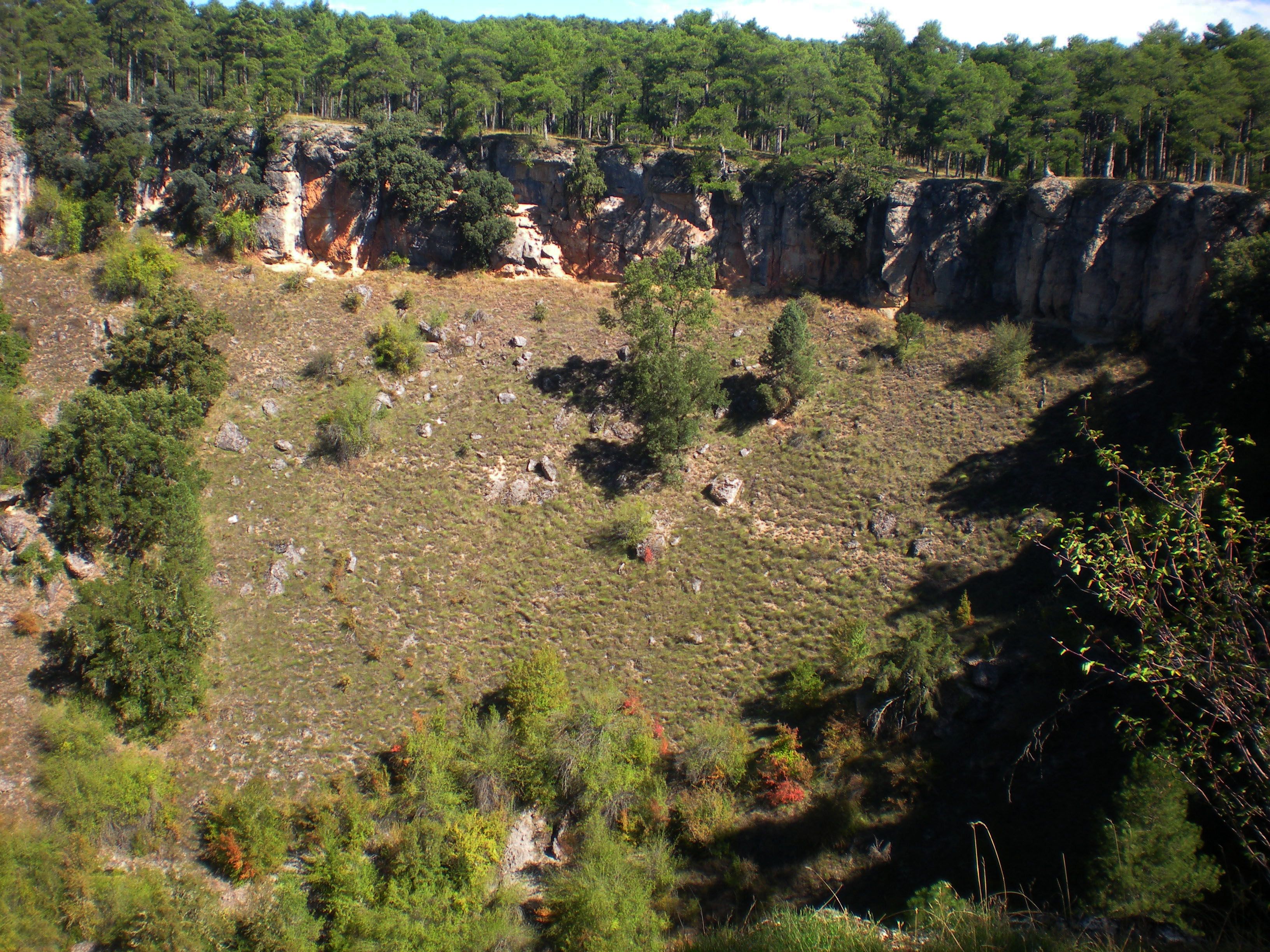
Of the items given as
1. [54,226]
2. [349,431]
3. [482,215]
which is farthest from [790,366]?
[54,226]

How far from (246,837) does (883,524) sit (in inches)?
946

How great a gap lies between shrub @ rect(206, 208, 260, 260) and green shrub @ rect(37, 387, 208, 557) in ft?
53.9

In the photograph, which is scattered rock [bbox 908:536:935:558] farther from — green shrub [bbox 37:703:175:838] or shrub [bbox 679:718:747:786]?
green shrub [bbox 37:703:175:838]

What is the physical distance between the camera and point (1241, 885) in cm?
1078

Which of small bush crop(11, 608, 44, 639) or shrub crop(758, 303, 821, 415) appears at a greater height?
shrub crop(758, 303, 821, 415)

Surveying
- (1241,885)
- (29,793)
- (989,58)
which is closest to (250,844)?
(29,793)

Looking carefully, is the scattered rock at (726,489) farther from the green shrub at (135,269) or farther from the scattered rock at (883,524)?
the green shrub at (135,269)

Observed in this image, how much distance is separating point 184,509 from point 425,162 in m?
26.5

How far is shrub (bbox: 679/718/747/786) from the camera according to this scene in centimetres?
2089

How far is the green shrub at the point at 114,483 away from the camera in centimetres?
2450

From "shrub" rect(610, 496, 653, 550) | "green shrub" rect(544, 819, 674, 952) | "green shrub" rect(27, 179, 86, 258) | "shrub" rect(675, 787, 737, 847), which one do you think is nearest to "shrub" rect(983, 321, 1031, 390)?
"shrub" rect(610, 496, 653, 550)

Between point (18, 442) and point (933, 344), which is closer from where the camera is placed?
point (18, 442)

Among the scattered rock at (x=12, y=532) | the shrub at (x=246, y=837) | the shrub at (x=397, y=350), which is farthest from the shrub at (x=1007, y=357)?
the scattered rock at (x=12, y=532)

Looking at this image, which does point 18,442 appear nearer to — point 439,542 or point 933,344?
point 439,542
